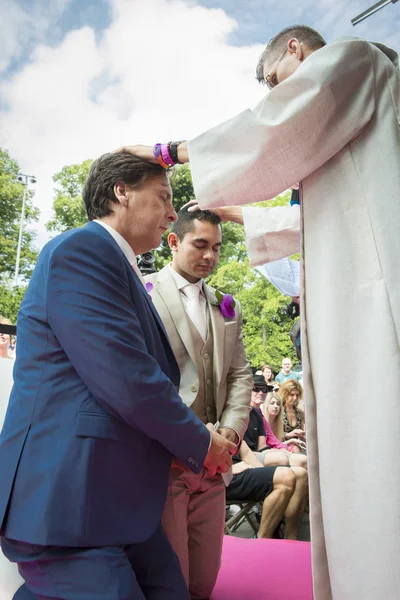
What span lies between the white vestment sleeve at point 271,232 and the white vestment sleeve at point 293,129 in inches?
19.7

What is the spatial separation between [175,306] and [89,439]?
109 centimetres

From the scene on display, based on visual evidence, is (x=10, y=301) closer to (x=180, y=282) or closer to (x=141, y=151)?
(x=180, y=282)

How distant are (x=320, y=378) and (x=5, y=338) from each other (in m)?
5.21

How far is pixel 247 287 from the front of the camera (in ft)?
66.9

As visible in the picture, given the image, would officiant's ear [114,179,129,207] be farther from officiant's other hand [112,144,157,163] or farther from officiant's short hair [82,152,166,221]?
officiant's other hand [112,144,157,163]

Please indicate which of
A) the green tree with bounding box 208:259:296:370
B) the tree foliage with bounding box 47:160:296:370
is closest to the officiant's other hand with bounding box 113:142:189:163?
the tree foliage with bounding box 47:160:296:370

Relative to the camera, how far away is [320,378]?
154 centimetres

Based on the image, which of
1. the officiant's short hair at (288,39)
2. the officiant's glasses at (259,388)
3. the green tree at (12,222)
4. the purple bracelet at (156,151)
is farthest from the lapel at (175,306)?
the green tree at (12,222)

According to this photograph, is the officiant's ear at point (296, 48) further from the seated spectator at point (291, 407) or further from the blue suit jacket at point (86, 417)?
the seated spectator at point (291, 407)

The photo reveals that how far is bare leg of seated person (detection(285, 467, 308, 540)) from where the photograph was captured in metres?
4.45

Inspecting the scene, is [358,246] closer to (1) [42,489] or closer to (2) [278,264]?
(1) [42,489]

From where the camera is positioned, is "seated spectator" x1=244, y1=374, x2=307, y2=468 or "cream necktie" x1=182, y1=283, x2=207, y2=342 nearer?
"cream necktie" x1=182, y1=283, x2=207, y2=342

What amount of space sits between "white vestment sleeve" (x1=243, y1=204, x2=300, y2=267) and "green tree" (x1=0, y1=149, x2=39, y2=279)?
2417cm

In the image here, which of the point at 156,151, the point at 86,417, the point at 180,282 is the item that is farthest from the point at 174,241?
the point at 86,417
